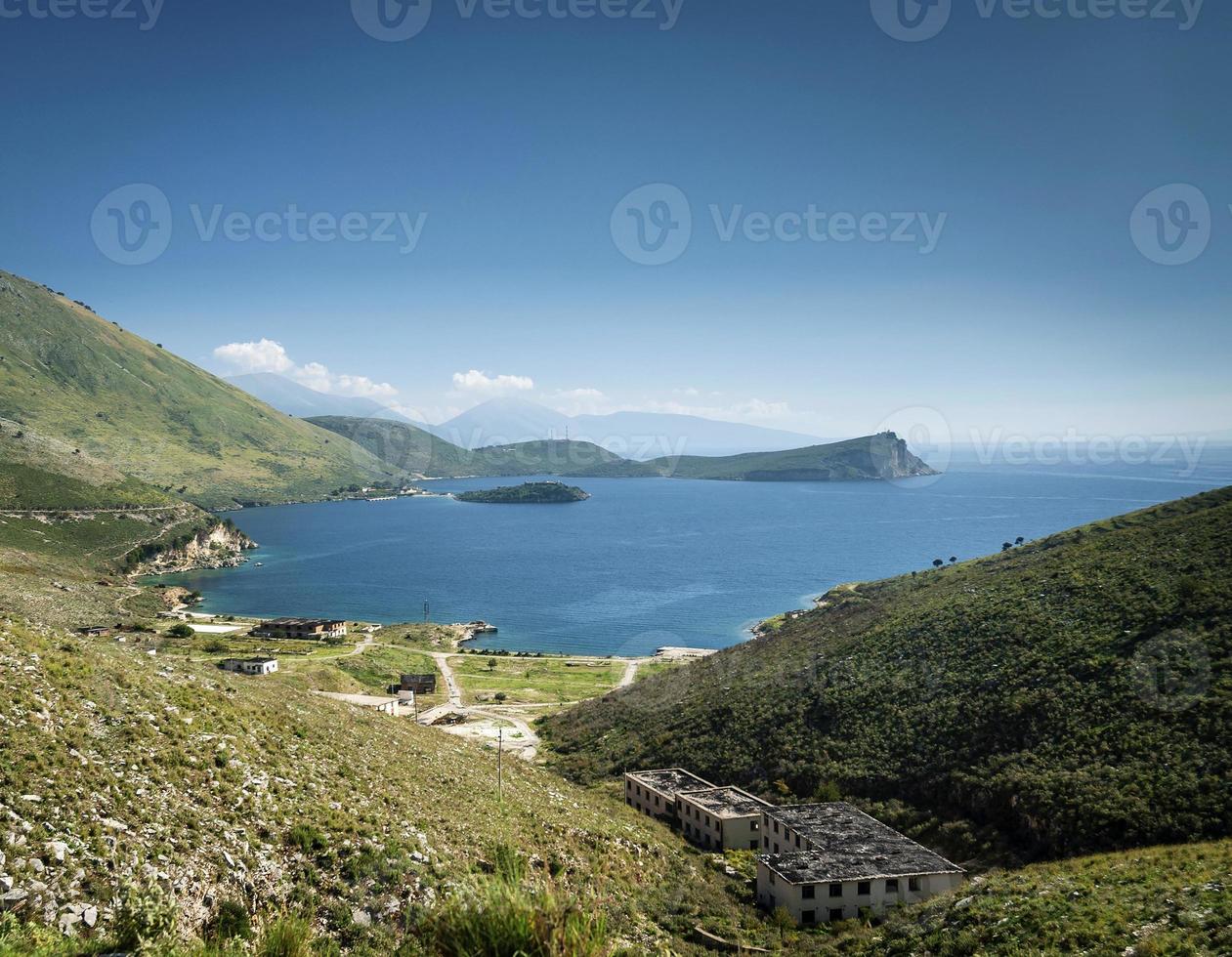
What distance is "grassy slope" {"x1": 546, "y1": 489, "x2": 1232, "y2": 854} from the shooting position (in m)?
24.2

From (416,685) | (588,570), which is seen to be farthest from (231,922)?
(588,570)

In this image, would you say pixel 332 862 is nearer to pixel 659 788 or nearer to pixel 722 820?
pixel 722 820

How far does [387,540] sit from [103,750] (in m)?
160

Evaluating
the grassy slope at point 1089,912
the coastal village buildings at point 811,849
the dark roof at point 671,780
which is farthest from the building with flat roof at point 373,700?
the grassy slope at point 1089,912

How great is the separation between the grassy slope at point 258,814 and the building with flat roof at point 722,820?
2.80 metres

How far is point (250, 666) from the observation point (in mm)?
51531

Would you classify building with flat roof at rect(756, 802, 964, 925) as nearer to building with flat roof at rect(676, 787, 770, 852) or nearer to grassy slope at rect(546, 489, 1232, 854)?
building with flat roof at rect(676, 787, 770, 852)

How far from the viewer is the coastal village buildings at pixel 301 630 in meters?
75.2

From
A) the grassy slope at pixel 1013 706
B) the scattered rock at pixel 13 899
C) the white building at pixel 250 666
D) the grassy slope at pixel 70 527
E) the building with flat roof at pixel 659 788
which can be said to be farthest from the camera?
the grassy slope at pixel 70 527

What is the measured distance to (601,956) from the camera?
18.6 feet

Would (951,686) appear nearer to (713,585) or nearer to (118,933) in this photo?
(118,933)

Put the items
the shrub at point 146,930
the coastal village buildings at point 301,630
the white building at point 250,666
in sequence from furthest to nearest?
1. the coastal village buildings at point 301,630
2. the white building at point 250,666
3. the shrub at point 146,930

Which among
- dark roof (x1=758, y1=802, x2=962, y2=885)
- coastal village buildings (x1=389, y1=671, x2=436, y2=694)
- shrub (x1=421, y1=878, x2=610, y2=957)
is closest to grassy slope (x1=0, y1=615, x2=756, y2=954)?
shrub (x1=421, y1=878, x2=610, y2=957)

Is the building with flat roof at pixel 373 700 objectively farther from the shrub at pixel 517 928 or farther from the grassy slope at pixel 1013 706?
the shrub at pixel 517 928
